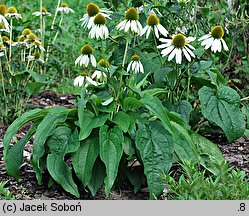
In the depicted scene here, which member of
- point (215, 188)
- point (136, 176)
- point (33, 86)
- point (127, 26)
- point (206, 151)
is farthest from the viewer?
point (33, 86)

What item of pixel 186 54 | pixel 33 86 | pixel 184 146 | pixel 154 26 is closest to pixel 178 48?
pixel 186 54

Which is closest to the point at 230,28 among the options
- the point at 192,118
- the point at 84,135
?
the point at 192,118

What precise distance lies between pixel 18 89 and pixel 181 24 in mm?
1379

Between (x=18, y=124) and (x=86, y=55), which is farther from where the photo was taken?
(x=86, y=55)

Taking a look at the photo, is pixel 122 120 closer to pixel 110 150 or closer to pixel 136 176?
pixel 110 150

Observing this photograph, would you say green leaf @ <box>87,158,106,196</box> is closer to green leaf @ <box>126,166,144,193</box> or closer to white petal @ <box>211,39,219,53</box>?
green leaf @ <box>126,166,144,193</box>

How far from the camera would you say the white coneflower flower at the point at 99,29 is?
140 inches

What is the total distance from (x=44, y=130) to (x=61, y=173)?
0.87ft

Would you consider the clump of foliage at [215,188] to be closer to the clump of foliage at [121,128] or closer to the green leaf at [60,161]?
the clump of foliage at [121,128]

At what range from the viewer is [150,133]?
3.49 meters

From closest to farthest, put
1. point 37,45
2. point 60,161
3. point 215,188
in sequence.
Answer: point 215,188 → point 60,161 → point 37,45

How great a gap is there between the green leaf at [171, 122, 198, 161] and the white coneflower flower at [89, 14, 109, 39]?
2.21ft

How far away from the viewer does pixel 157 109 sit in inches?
135

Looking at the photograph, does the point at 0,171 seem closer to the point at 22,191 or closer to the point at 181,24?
the point at 22,191
